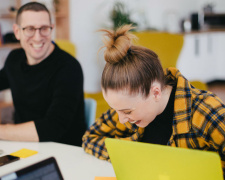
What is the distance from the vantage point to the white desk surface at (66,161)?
1127 millimetres

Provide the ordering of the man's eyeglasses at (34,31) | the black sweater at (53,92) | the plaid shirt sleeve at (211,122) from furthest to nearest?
the man's eyeglasses at (34,31)
the black sweater at (53,92)
the plaid shirt sleeve at (211,122)

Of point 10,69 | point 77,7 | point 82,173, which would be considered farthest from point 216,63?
point 82,173

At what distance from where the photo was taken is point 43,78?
1.77m

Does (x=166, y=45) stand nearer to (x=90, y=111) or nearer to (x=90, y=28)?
(x=90, y=28)

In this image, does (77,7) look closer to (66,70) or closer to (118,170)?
(66,70)

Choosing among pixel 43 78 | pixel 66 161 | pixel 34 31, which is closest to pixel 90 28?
pixel 34 31

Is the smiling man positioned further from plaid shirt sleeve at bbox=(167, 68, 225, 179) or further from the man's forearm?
plaid shirt sleeve at bbox=(167, 68, 225, 179)

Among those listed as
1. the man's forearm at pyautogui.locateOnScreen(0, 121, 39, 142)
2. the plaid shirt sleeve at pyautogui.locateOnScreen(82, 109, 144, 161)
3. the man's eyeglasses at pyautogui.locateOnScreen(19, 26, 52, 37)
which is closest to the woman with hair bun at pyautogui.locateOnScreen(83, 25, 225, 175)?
the plaid shirt sleeve at pyautogui.locateOnScreen(82, 109, 144, 161)

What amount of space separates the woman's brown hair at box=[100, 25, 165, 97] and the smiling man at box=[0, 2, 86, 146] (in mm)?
620

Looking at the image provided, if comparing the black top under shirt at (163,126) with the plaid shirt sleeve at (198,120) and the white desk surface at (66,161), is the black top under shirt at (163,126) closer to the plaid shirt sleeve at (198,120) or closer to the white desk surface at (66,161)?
the plaid shirt sleeve at (198,120)

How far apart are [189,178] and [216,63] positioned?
21.4 ft

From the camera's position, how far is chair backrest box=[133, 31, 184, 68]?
376cm

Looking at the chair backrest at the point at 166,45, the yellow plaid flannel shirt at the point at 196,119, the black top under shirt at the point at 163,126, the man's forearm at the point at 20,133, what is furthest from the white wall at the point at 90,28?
the yellow plaid flannel shirt at the point at 196,119

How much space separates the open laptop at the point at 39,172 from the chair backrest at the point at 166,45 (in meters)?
3.02
